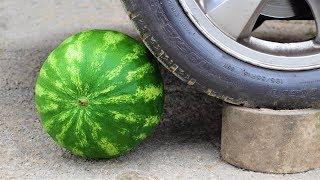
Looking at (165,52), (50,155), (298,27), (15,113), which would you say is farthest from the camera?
(298,27)

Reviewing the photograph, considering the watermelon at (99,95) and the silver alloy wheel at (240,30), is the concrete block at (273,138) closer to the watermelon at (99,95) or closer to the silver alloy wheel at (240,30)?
the silver alloy wheel at (240,30)

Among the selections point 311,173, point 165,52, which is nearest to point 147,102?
point 165,52

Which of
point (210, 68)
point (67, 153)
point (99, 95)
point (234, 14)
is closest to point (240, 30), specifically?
point (234, 14)

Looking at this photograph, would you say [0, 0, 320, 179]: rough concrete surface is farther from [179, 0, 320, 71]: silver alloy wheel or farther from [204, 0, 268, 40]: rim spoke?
[204, 0, 268, 40]: rim spoke

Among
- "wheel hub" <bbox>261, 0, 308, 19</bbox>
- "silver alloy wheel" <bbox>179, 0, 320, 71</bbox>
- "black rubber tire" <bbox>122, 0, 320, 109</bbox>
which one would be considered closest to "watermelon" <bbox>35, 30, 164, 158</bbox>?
"black rubber tire" <bbox>122, 0, 320, 109</bbox>

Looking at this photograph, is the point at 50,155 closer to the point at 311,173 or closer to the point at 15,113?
the point at 15,113

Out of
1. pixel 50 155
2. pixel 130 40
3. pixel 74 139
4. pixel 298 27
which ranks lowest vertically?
pixel 298 27

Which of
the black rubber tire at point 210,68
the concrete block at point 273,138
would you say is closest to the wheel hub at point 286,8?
the black rubber tire at point 210,68
